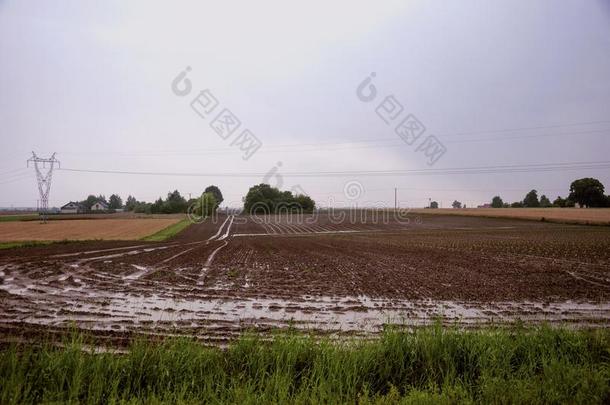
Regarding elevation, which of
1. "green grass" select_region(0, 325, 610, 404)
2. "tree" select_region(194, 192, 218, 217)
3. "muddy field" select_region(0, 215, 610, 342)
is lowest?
"muddy field" select_region(0, 215, 610, 342)

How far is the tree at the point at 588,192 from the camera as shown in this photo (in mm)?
104438

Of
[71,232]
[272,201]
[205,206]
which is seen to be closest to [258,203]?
[272,201]

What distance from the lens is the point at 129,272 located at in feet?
54.0

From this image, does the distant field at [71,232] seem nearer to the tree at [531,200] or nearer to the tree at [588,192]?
the tree at [588,192]

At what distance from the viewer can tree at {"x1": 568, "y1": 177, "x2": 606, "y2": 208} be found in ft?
343

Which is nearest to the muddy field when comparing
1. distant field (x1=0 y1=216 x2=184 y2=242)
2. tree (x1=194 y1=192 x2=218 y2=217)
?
distant field (x1=0 y1=216 x2=184 y2=242)

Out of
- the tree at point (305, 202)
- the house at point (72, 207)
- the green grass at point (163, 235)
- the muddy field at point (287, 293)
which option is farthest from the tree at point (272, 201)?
the muddy field at point (287, 293)

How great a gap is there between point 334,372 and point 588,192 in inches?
5035

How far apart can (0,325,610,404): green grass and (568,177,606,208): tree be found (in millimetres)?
123597

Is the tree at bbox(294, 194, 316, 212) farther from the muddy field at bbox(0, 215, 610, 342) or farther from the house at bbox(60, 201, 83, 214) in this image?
the muddy field at bbox(0, 215, 610, 342)

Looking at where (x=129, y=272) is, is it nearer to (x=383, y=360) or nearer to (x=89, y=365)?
(x=89, y=365)

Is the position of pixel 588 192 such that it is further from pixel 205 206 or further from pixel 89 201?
pixel 89 201

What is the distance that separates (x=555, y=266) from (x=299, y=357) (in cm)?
1771

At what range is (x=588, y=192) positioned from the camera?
106 metres
